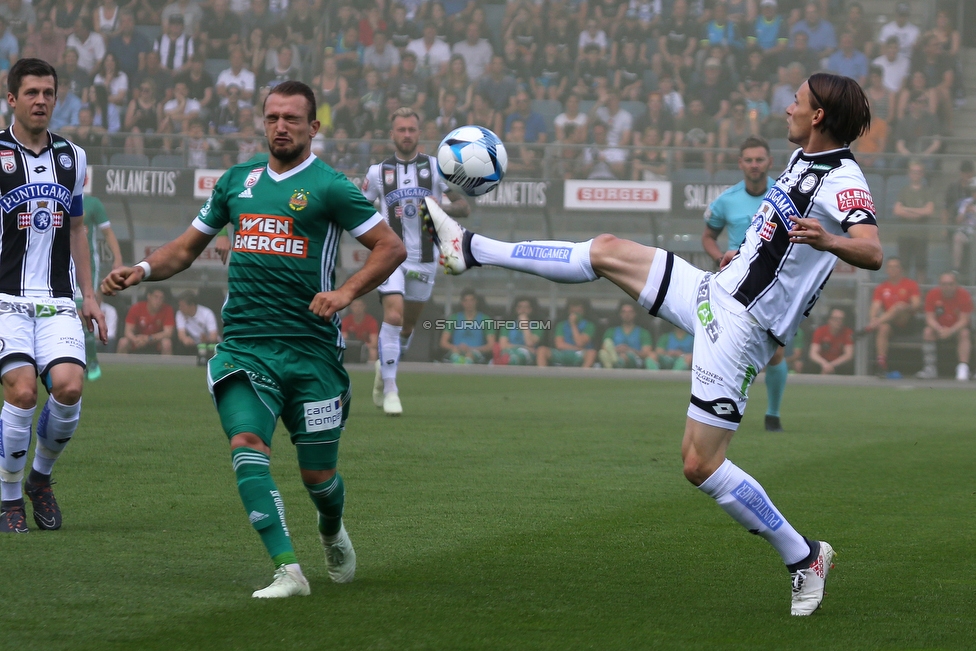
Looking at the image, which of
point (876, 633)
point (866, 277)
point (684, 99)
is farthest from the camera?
point (684, 99)

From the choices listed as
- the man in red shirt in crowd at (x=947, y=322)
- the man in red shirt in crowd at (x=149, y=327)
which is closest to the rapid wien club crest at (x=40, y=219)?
the man in red shirt in crowd at (x=149, y=327)

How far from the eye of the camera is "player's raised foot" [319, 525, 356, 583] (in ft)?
15.8

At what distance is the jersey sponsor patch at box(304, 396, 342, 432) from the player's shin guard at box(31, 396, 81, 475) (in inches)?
68.6

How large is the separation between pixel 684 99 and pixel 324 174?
18422mm

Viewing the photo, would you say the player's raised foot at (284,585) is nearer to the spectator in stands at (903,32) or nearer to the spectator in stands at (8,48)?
the spectator in stands at (903,32)

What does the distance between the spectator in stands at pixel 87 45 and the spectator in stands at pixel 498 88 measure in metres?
7.38

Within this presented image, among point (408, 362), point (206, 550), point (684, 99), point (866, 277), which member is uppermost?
point (684, 99)

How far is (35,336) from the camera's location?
5.89 metres

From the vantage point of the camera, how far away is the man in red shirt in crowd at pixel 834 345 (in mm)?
19219

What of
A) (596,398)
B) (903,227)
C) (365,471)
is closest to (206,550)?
(365,471)

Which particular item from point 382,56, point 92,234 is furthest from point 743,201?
point 382,56

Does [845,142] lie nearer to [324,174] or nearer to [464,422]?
[324,174]

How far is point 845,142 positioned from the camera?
4.62 metres

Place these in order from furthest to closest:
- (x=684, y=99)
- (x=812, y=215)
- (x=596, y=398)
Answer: (x=684, y=99) → (x=596, y=398) → (x=812, y=215)
